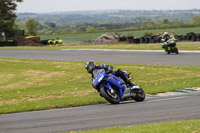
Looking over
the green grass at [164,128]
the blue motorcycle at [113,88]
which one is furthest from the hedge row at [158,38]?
the green grass at [164,128]

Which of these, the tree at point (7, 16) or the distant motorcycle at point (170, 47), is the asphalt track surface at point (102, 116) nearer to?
the distant motorcycle at point (170, 47)

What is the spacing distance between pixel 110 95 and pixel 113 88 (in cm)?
39

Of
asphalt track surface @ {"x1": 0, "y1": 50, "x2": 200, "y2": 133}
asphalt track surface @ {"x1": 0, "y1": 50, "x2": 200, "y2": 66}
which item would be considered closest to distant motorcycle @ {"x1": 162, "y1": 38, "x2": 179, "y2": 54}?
asphalt track surface @ {"x1": 0, "y1": 50, "x2": 200, "y2": 66}

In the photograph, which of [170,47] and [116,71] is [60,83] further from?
[170,47]

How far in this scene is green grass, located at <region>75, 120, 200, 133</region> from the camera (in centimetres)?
786

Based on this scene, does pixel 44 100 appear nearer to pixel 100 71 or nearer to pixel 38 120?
pixel 100 71

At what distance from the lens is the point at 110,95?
40.5 feet

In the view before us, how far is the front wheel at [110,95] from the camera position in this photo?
1227 centimetres

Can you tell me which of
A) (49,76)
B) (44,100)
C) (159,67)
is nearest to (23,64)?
(49,76)

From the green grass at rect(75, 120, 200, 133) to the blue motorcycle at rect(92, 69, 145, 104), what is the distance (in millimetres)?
3883

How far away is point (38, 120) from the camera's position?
33.3 feet

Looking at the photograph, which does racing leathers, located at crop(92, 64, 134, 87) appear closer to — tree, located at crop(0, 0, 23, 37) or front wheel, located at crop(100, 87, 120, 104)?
front wheel, located at crop(100, 87, 120, 104)

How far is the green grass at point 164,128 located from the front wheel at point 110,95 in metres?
3.81

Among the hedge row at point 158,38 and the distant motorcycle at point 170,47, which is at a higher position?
the distant motorcycle at point 170,47
